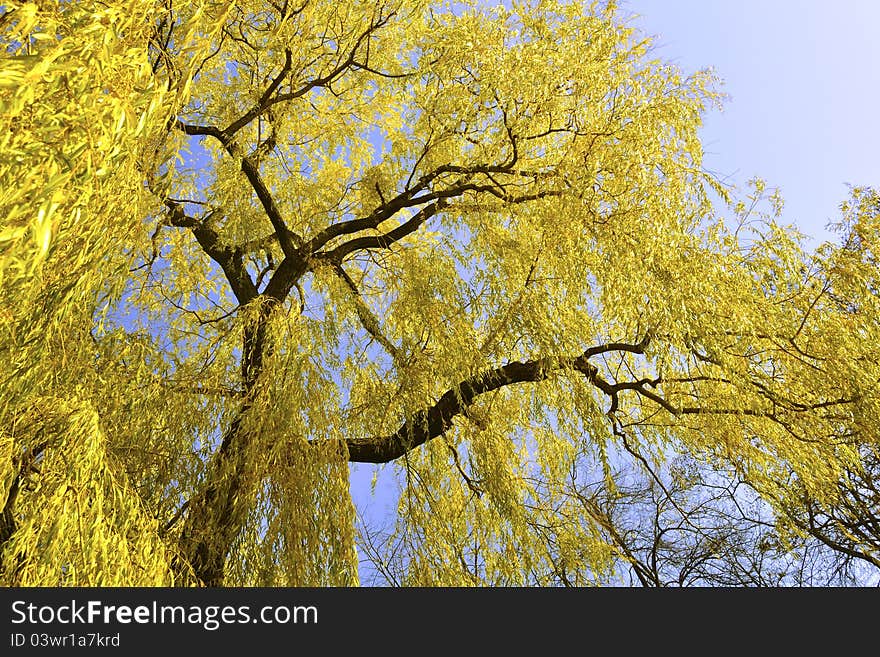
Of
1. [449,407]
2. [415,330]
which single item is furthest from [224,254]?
[449,407]

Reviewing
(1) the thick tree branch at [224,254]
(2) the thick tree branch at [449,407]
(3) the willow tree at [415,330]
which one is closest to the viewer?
(3) the willow tree at [415,330]

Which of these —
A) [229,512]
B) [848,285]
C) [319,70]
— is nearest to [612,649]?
[229,512]

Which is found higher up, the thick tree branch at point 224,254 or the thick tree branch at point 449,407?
the thick tree branch at point 224,254

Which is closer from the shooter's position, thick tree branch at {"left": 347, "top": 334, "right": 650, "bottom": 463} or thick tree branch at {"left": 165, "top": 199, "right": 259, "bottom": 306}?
thick tree branch at {"left": 347, "top": 334, "right": 650, "bottom": 463}

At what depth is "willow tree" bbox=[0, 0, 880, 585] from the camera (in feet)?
6.22

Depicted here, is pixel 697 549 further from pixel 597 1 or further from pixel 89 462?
pixel 89 462

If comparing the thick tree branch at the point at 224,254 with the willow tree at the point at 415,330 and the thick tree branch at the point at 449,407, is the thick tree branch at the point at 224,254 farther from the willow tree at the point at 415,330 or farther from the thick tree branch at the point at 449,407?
the thick tree branch at the point at 449,407

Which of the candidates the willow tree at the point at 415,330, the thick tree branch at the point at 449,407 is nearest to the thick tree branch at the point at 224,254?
the willow tree at the point at 415,330

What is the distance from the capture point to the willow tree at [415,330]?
1896 mm

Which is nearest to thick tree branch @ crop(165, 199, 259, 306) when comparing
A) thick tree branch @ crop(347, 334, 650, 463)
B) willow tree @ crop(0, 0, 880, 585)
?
willow tree @ crop(0, 0, 880, 585)

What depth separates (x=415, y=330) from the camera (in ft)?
11.0

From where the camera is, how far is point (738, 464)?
326 cm

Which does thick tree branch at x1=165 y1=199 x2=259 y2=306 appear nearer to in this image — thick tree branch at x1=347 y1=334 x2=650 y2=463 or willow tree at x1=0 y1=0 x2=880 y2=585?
willow tree at x1=0 y1=0 x2=880 y2=585

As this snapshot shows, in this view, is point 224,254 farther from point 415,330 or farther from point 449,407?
point 449,407
